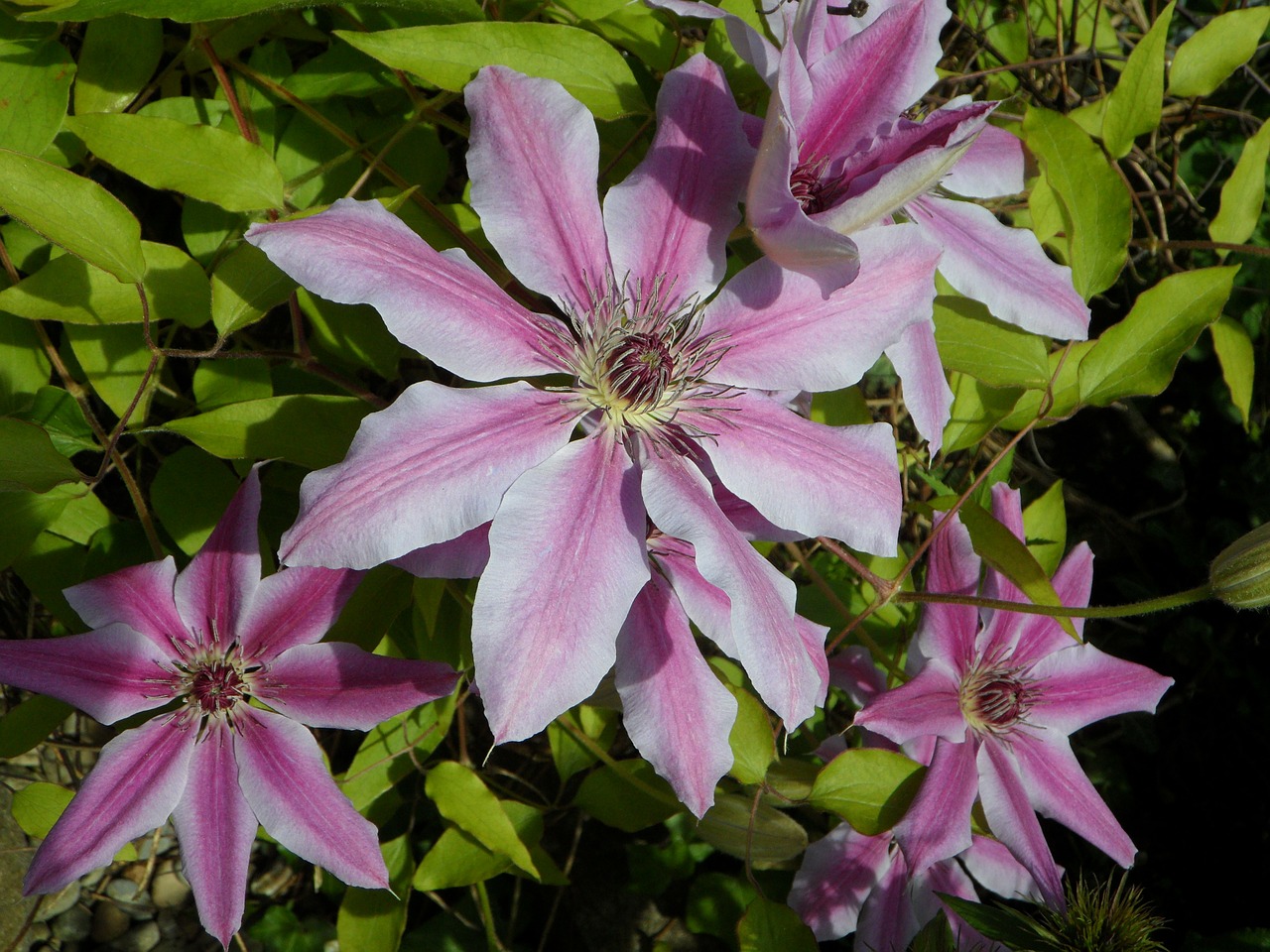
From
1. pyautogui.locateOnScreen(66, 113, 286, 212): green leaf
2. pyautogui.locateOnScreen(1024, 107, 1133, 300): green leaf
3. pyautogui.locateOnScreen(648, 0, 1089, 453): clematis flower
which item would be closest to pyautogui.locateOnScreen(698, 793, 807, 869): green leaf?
pyautogui.locateOnScreen(648, 0, 1089, 453): clematis flower

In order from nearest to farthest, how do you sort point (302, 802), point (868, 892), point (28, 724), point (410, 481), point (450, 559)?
1. point (410, 481)
2. point (450, 559)
3. point (302, 802)
4. point (28, 724)
5. point (868, 892)

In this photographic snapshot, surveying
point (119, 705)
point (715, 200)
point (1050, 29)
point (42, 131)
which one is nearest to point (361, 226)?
point (715, 200)

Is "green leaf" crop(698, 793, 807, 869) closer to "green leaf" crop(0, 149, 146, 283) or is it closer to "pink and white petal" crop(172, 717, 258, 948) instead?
"pink and white petal" crop(172, 717, 258, 948)

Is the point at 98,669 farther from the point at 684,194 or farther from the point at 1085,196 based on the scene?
the point at 1085,196

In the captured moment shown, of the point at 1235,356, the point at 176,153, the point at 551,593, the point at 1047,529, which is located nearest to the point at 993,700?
the point at 1047,529

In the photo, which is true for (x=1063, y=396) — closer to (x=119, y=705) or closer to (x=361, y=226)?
(x=361, y=226)

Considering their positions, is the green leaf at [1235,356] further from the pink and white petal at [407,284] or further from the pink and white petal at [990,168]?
the pink and white petal at [407,284]
